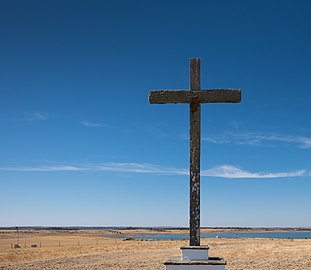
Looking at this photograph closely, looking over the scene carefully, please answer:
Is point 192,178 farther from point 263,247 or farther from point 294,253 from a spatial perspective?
point 263,247

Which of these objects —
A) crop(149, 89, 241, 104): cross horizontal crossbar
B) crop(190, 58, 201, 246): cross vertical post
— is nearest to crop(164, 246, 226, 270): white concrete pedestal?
crop(190, 58, 201, 246): cross vertical post

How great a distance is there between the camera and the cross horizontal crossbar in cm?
782

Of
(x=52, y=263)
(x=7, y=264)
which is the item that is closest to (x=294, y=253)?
(x=52, y=263)

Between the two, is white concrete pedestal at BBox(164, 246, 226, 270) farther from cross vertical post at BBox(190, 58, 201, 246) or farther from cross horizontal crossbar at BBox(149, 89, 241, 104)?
cross horizontal crossbar at BBox(149, 89, 241, 104)

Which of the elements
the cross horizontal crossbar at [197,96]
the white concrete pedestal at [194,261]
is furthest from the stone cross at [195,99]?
the white concrete pedestal at [194,261]

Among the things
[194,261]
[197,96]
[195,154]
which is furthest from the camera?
[197,96]

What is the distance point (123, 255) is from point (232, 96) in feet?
91.8

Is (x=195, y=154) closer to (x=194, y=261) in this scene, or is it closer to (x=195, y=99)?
(x=195, y=99)

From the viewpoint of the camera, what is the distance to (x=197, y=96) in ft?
25.8

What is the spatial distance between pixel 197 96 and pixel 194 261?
9.12ft

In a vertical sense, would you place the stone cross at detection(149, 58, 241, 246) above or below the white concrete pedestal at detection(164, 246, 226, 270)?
above

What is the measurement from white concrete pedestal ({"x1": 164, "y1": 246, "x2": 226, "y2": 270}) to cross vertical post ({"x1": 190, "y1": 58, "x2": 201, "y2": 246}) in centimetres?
45

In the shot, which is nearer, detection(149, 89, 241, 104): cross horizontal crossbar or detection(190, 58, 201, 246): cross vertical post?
detection(190, 58, 201, 246): cross vertical post

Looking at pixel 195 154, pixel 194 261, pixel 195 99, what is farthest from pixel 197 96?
pixel 194 261
